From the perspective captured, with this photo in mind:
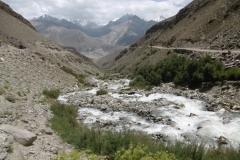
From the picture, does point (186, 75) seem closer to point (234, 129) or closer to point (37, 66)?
point (234, 129)

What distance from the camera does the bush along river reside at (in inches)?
636

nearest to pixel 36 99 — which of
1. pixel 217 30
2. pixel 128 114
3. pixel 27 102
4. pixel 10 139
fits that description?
pixel 27 102

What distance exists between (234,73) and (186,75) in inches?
280

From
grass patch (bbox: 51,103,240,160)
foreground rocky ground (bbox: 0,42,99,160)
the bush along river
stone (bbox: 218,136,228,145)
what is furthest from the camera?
the bush along river

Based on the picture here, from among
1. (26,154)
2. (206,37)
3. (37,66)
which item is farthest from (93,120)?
(206,37)

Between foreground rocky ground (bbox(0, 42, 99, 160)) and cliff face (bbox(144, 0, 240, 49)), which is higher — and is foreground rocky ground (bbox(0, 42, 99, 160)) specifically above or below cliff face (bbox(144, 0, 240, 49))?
below

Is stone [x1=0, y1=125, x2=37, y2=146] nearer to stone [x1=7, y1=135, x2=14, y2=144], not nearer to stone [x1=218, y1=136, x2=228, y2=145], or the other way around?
stone [x1=7, y1=135, x2=14, y2=144]

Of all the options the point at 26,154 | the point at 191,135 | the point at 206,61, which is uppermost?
the point at 206,61

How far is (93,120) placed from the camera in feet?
65.9

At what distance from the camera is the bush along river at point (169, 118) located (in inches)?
636

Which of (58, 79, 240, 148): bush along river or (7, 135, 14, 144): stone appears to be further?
(58, 79, 240, 148): bush along river

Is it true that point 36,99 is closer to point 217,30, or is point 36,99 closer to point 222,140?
point 222,140

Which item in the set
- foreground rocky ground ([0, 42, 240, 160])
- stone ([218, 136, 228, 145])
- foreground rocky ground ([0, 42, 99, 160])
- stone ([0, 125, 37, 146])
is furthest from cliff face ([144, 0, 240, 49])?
stone ([0, 125, 37, 146])

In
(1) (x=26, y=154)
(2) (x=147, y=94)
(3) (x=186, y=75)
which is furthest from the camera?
(3) (x=186, y=75)
